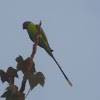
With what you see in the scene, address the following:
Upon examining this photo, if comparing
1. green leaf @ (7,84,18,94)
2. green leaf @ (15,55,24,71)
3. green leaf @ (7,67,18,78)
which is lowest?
green leaf @ (7,84,18,94)

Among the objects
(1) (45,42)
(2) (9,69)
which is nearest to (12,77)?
(2) (9,69)

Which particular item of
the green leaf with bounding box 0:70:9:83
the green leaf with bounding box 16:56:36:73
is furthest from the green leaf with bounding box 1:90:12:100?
the green leaf with bounding box 16:56:36:73

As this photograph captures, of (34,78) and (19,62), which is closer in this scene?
(34,78)

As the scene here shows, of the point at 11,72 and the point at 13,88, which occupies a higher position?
the point at 11,72

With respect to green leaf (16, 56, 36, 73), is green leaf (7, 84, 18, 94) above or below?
below

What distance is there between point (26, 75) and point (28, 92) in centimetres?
18

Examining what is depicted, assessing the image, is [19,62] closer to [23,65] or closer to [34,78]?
[23,65]

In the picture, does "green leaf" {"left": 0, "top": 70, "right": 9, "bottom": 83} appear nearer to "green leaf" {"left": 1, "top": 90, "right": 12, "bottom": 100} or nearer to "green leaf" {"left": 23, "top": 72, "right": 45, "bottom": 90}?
"green leaf" {"left": 1, "top": 90, "right": 12, "bottom": 100}

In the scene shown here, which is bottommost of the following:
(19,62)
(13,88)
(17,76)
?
(13,88)

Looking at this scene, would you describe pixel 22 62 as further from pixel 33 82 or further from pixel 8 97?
pixel 8 97

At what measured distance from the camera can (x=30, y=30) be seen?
5328mm

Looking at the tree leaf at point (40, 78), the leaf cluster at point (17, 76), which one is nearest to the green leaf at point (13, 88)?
the leaf cluster at point (17, 76)

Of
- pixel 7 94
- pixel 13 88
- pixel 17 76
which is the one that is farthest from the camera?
pixel 17 76

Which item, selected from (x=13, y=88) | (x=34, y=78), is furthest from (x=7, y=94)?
(x=34, y=78)
